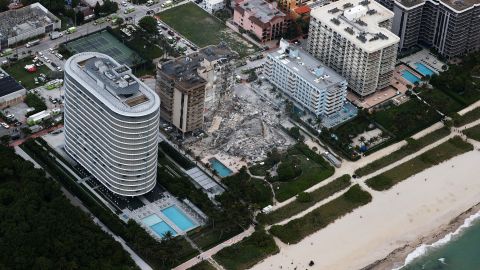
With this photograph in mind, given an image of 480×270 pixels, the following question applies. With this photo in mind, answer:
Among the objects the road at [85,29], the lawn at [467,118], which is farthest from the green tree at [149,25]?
the lawn at [467,118]

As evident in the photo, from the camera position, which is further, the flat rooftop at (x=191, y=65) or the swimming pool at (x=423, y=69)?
the swimming pool at (x=423, y=69)

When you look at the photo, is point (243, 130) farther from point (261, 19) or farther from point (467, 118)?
point (467, 118)

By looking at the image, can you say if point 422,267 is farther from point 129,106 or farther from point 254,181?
point 129,106

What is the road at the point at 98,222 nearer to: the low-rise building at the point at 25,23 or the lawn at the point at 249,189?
the lawn at the point at 249,189

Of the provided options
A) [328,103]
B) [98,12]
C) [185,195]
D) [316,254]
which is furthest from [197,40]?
[316,254]

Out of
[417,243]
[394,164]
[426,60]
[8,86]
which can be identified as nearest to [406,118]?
[394,164]

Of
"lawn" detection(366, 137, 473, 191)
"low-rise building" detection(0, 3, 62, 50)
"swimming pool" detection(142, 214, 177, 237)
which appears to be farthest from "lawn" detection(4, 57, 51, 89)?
"lawn" detection(366, 137, 473, 191)

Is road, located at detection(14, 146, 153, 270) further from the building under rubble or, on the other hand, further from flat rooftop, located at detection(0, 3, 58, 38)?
flat rooftop, located at detection(0, 3, 58, 38)
